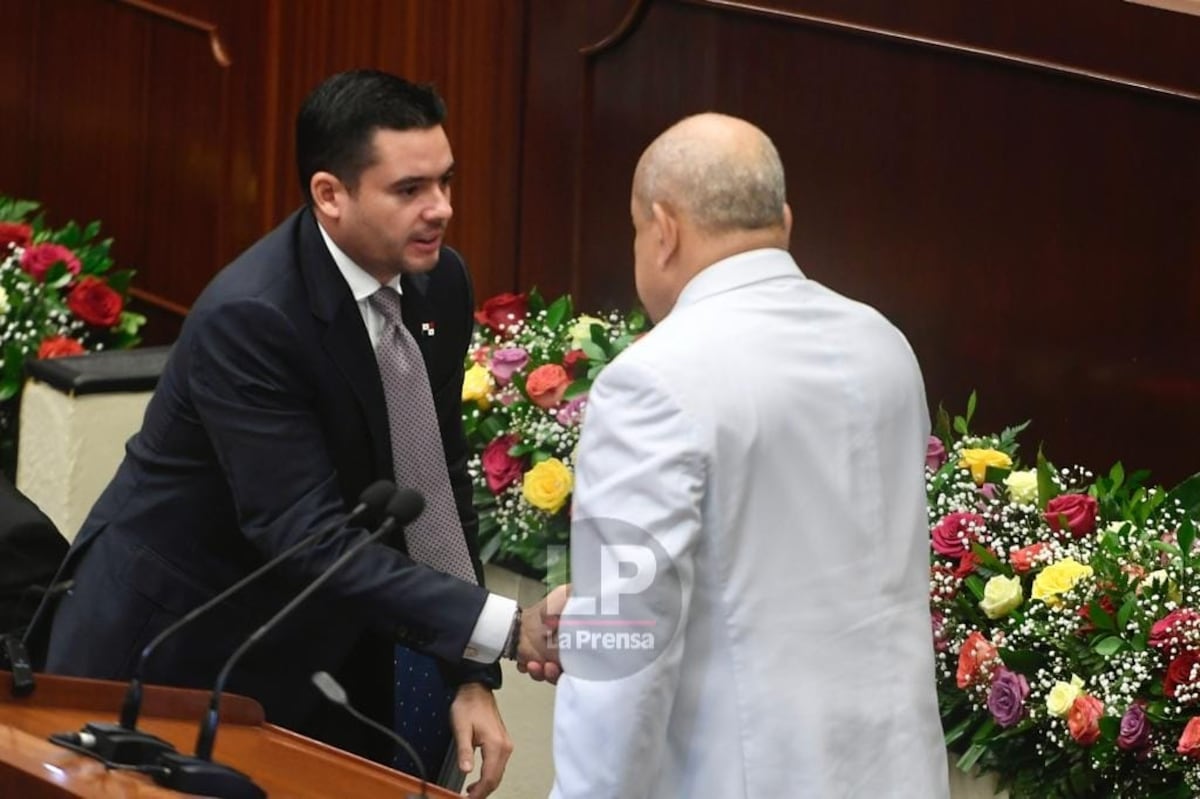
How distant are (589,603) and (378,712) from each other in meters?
0.92

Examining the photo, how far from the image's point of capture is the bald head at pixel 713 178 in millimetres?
2533

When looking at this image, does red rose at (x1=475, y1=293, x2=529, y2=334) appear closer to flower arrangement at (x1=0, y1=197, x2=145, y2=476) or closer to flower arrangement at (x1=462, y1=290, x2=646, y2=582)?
flower arrangement at (x1=462, y1=290, x2=646, y2=582)

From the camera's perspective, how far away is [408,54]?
5117mm

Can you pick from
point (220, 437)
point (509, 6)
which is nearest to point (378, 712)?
point (220, 437)

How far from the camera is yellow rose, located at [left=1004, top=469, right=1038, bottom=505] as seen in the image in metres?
3.64

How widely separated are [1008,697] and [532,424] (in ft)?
3.90

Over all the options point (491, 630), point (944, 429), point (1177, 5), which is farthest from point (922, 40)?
point (491, 630)

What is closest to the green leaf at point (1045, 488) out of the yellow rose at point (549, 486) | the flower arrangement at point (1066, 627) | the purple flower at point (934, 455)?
Result: the flower arrangement at point (1066, 627)

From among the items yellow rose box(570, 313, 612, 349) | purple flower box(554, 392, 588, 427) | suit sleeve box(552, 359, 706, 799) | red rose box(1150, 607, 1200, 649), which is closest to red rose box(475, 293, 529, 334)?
yellow rose box(570, 313, 612, 349)

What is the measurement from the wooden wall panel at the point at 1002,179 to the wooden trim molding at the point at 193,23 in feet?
4.85

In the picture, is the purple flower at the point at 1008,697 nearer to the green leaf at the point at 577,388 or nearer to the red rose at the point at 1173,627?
the red rose at the point at 1173,627

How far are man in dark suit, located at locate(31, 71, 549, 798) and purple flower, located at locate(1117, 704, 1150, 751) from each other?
0.85 metres

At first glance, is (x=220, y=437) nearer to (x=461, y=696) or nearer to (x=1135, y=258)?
(x=461, y=696)

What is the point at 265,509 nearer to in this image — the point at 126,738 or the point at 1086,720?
the point at 126,738
